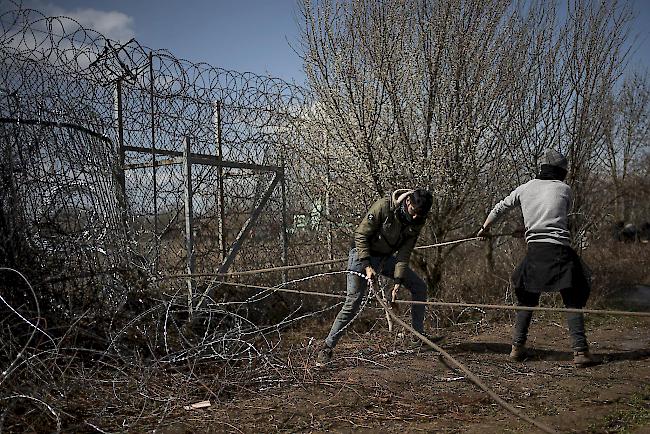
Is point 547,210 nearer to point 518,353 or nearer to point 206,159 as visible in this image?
point 518,353

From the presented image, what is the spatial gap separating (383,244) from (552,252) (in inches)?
51.3

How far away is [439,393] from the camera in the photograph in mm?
4137

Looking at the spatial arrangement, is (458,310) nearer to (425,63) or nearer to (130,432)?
(425,63)

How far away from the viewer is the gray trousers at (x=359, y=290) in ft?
15.6

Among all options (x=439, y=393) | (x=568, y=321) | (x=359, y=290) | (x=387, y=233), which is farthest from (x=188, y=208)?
(x=568, y=321)

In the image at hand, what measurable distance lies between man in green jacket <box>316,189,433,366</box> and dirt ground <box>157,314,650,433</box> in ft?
1.35

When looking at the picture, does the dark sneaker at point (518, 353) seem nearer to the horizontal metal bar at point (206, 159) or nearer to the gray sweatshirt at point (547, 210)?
the gray sweatshirt at point (547, 210)

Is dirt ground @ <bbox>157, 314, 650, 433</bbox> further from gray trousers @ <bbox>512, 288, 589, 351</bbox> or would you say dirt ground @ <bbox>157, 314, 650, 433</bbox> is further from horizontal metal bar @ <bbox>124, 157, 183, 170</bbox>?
horizontal metal bar @ <bbox>124, 157, 183, 170</bbox>

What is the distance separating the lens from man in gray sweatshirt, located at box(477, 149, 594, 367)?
4.64 meters

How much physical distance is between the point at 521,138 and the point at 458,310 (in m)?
2.18

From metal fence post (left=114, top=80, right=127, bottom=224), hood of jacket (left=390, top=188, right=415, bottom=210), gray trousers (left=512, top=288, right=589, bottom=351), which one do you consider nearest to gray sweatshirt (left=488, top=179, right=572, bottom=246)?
gray trousers (left=512, top=288, right=589, bottom=351)

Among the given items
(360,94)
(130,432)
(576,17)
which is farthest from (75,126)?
(576,17)

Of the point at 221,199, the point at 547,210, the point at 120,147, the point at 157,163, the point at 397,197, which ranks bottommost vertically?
the point at 547,210

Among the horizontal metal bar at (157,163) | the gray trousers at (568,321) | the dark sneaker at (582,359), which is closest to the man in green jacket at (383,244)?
the gray trousers at (568,321)
